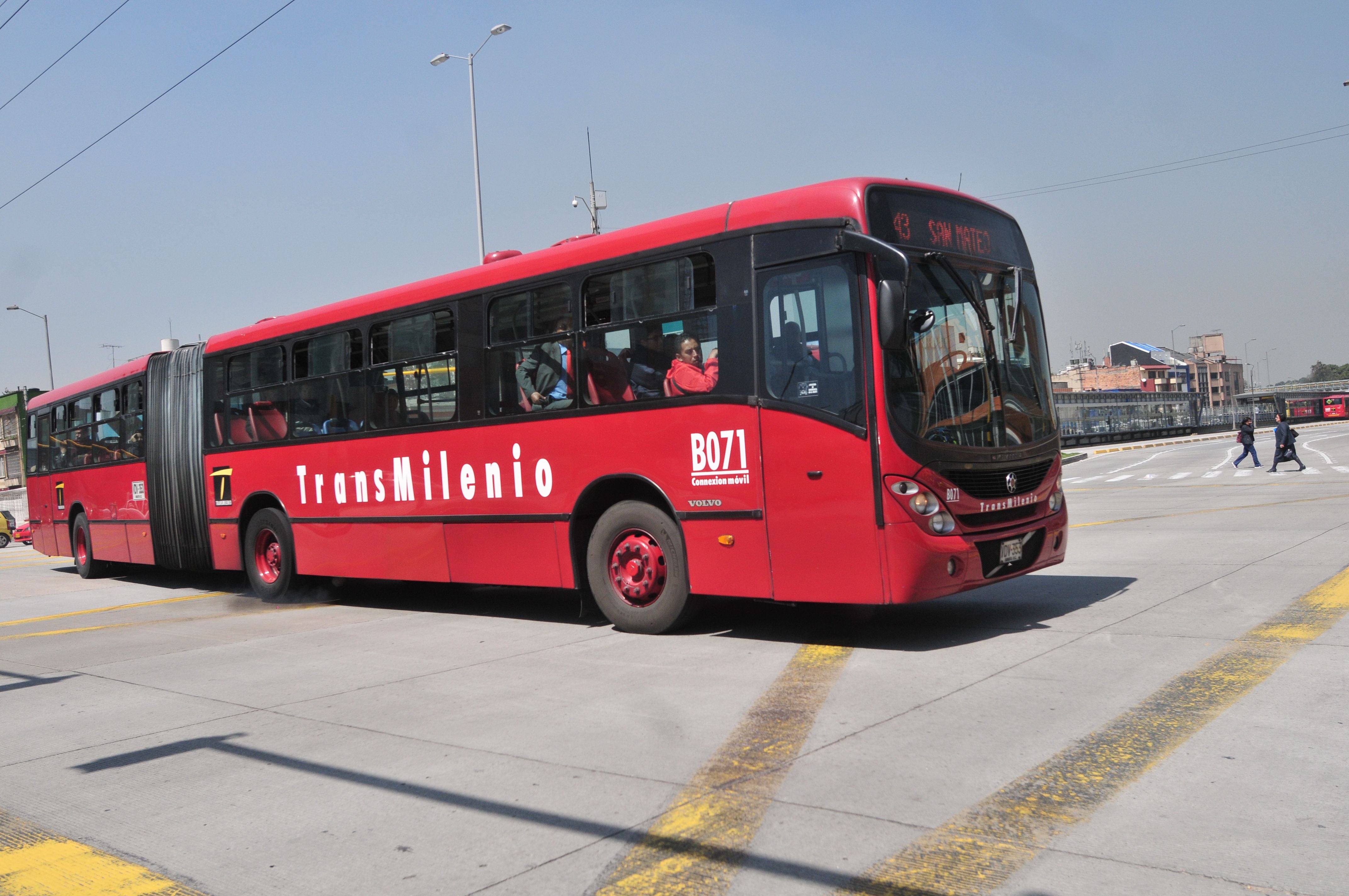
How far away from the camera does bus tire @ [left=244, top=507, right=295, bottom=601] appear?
1247 centimetres

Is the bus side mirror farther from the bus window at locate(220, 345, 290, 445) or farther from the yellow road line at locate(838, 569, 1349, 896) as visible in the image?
the bus window at locate(220, 345, 290, 445)

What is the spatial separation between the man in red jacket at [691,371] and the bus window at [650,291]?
0.28m

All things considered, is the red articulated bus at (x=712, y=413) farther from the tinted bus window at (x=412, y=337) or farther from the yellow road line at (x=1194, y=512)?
the yellow road line at (x=1194, y=512)

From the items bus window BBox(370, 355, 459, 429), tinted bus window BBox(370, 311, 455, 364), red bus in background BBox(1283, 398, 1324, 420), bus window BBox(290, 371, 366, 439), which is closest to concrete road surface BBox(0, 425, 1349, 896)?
bus window BBox(370, 355, 459, 429)

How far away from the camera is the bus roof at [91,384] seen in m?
15.2

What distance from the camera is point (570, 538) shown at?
8.95 metres

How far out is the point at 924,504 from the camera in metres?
7.04

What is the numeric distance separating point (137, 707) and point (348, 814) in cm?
314

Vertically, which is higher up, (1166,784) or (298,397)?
(298,397)

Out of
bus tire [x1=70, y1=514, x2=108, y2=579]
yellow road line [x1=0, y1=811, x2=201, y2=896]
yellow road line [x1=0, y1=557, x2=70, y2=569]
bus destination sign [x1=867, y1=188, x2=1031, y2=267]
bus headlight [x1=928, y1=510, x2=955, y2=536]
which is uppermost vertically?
bus destination sign [x1=867, y1=188, x2=1031, y2=267]

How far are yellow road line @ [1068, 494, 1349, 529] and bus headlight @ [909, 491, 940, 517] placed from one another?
9.61m

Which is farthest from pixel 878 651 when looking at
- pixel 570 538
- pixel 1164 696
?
pixel 570 538

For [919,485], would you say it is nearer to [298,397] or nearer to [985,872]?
[985,872]

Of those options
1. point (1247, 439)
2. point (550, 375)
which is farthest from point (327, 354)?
point (1247, 439)
